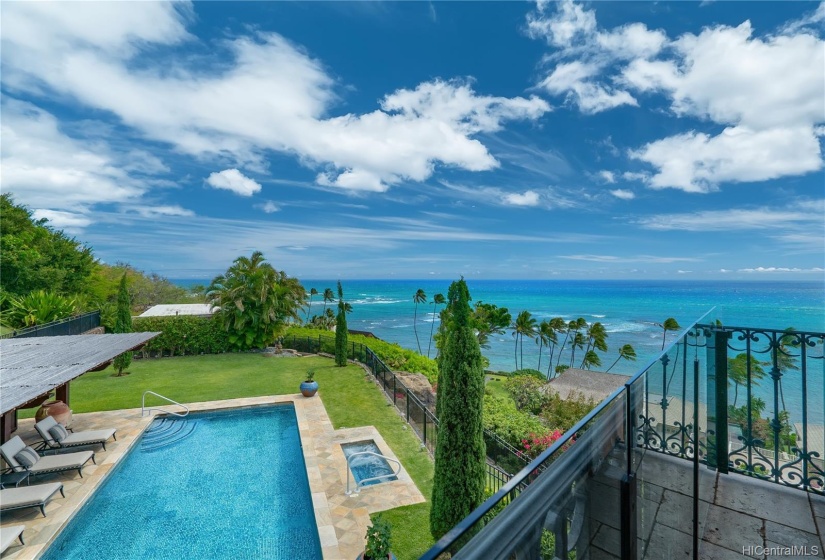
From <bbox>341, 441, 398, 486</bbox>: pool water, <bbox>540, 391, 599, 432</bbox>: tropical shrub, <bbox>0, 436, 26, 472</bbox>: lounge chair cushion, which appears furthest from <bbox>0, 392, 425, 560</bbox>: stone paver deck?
<bbox>540, 391, 599, 432</bbox>: tropical shrub

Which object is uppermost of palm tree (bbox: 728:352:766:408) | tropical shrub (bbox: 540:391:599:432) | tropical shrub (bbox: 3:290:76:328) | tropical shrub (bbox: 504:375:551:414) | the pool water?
palm tree (bbox: 728:352:766:408)

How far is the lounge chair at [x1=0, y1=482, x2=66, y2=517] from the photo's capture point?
6113mm

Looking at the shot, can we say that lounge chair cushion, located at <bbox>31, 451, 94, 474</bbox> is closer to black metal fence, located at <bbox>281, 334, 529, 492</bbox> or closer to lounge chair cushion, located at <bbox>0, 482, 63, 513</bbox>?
lounge chair cushion, located at <bbox>0, 482, 63, 513</bbox>

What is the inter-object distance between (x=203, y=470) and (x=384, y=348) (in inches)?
461

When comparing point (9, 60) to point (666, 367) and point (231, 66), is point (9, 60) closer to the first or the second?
point (231, 66)

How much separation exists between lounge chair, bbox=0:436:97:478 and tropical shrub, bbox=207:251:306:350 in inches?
490

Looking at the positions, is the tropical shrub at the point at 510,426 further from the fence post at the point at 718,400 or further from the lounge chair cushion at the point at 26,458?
the lounge chair cushion at the point at 26,458

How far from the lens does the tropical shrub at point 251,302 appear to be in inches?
811

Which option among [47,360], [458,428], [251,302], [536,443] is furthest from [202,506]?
[251,302]

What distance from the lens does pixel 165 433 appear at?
10594 millimetres

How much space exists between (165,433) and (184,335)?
11.0 metres

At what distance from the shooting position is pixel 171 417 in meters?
11.6

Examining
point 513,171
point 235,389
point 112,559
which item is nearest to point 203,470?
point 112,559

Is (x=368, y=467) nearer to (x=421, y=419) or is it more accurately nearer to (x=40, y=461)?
(x=421, y=419)
